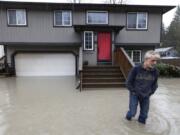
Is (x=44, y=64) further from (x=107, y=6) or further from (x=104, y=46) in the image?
(x=107, y=6)

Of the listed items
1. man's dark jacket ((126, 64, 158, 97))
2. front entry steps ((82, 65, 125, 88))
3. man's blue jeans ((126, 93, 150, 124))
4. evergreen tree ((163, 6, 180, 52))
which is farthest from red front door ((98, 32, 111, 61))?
evergreen tree ((163, 6, 180, 52))

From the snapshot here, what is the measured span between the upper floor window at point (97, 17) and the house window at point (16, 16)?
181 inches

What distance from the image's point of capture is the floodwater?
4.15 meters

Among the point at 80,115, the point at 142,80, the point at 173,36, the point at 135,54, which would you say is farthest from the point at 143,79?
the point at 173,36

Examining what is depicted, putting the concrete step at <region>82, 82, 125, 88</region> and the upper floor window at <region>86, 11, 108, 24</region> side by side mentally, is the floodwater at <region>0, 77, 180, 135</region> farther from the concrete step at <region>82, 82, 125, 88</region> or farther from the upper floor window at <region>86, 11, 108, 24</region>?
the upper floor window at <region>86, 11, 108, 24</region>

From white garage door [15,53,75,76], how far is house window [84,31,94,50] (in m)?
1.85

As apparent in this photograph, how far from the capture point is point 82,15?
13148mm

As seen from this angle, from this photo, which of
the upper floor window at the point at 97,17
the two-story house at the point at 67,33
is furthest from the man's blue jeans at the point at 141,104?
the upper floor window at the point at 97,17

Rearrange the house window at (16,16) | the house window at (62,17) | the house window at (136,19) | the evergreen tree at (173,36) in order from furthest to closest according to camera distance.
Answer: the evergreen tree at (173,36), the house window at (136,19), the house window at (62,17), the house window at (16,16)

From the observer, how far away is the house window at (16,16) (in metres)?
12.9

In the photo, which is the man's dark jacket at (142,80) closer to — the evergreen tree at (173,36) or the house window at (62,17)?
the house window at (62,17)

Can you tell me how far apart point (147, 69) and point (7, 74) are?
1161 cm

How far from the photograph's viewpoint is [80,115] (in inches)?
203

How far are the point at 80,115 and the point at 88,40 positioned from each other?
7880mm
